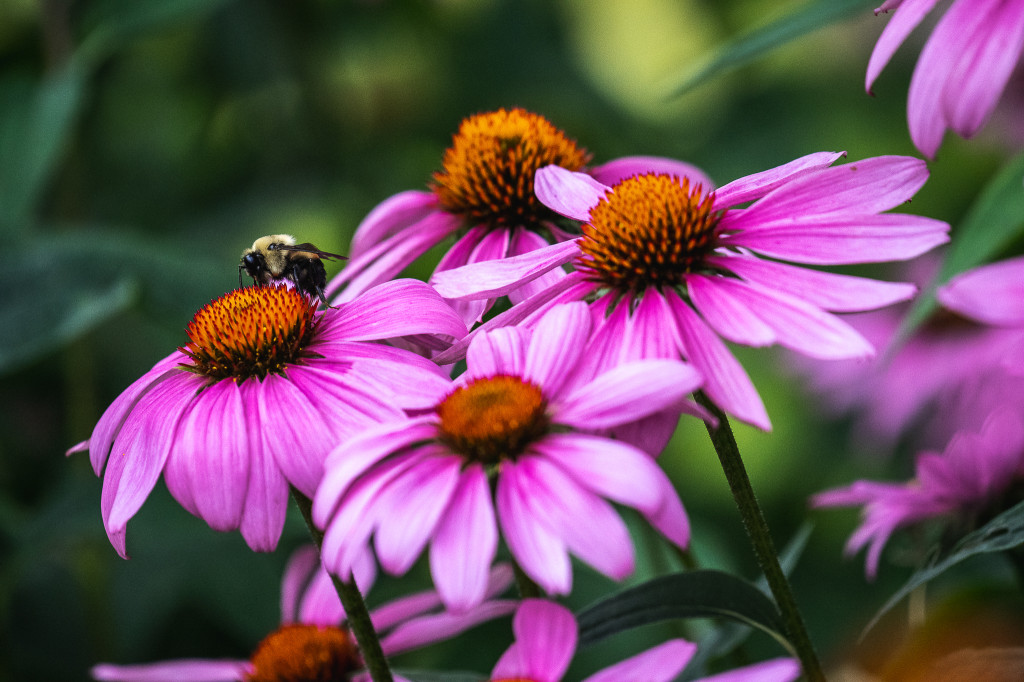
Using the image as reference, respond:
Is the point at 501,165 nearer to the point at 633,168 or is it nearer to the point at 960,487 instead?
the point at 633,168

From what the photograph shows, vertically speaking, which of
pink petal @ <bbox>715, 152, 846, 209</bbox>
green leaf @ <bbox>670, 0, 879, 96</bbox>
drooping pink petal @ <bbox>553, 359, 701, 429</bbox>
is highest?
green leaf @ <bbox>670, 0, 879, 96</bbox>

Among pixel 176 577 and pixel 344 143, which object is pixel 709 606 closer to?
pixel 176 577

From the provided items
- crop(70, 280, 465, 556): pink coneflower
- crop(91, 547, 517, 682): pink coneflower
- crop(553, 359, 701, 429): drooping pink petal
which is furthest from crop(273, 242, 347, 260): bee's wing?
crop(553, 359, 701, 429): drooping pink petal

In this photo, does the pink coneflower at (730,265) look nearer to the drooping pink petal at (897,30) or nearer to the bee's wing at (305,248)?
the drooping pink petal at (897,30)

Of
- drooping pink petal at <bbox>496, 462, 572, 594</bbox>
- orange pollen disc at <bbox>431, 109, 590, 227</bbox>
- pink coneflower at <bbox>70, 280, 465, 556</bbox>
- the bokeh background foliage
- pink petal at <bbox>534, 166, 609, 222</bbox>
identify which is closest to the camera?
drooping pink petal at <bbox>496, 462, 572, 594</bbox>

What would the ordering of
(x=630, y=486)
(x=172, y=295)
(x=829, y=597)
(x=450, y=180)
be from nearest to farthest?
(x=630, y=486)
(x=450, y=180)
(x=172, y=295)
(x=829, y=597)

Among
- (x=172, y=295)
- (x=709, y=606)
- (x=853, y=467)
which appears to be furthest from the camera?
(x=853, y=467)

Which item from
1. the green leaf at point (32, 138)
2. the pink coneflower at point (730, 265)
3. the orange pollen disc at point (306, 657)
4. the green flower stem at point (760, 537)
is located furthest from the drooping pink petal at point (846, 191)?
the green leaf at point (32, 138)

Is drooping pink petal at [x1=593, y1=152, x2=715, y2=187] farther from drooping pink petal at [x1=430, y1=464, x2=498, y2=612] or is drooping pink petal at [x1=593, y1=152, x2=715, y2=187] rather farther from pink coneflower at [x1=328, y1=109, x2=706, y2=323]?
drooping pink petal at [x1=430, y1=464, x2=498, y2=612]

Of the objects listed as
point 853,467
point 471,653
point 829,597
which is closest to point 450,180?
point 471,653
